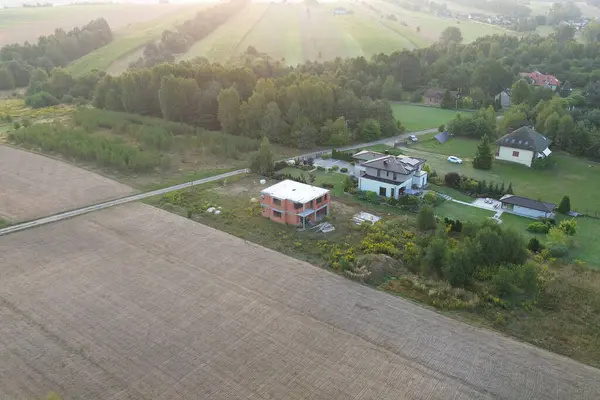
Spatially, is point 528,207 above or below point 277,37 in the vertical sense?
below

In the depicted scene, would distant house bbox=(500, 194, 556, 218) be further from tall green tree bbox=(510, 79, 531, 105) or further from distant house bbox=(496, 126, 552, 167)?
tall green tree bbox=(510, 79, 531, 105)

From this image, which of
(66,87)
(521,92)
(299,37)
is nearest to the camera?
(521,92)

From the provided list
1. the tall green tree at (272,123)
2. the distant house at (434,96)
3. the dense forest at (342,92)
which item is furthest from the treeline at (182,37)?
the distant house at (434,96)

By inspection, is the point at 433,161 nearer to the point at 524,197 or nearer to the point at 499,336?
the point at 524,197

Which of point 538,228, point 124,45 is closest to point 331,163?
point 538,228

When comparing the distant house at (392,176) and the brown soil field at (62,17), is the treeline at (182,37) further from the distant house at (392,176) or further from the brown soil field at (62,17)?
the distant house at (392,176)

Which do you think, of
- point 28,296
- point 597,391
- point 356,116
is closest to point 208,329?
point 28,296

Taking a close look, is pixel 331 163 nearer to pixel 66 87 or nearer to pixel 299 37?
pixel 66 87
